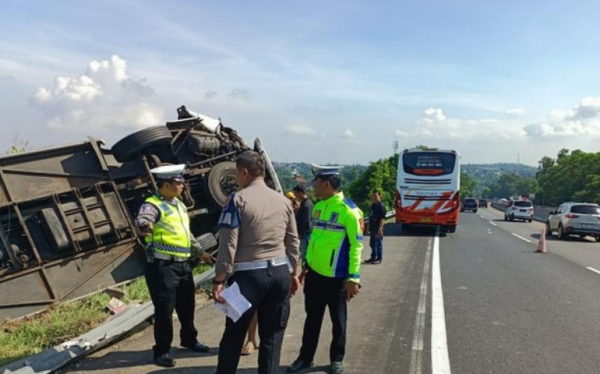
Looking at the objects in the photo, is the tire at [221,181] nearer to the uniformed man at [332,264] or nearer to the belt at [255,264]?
the uniformed man at [332,264]

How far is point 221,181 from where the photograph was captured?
33.6 feet

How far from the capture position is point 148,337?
19.0 ft

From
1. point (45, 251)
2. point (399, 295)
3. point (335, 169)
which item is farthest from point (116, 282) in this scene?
point (335, 169)

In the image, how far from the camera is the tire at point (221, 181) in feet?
32.9

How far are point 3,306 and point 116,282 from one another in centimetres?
161

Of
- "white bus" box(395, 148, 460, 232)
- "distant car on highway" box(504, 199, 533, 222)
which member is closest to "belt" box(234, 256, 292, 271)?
"white bus" box(395, 148, 460, 232)

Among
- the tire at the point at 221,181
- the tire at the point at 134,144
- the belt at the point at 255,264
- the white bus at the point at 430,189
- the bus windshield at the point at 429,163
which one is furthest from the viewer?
the bus windshield at the point at 429,163

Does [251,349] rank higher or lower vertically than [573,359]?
higher

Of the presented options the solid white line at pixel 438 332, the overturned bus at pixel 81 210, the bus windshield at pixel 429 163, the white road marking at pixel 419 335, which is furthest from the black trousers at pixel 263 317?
the bus windshield at pixel 429 163

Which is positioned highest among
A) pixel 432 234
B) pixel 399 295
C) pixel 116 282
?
pixel 116 282

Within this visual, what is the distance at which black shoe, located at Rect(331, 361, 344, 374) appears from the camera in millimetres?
4672

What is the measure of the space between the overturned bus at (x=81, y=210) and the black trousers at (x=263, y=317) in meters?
4.99

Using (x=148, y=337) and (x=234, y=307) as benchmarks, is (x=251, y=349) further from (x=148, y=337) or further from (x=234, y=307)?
(x=234, y=307)

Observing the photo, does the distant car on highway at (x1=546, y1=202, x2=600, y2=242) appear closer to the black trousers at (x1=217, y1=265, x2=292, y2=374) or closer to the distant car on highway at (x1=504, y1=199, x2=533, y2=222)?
the distant car on highway at (x1=504, y1=199, x2=533, y2=222)
